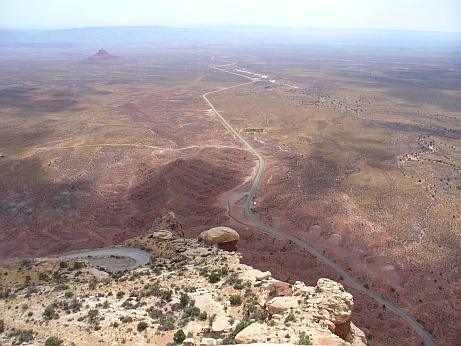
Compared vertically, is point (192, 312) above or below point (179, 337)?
below

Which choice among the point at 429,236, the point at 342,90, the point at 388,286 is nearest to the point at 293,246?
the point at 388,286

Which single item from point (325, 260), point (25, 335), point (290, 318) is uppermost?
point (290, 318)

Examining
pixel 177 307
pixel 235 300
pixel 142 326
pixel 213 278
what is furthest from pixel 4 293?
pixel 235 300

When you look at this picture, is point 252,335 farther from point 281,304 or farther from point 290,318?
point 281,304

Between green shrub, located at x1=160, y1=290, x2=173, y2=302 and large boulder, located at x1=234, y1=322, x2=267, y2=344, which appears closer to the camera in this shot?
large boulder, located at x1=234, y1=322, x2=267, y2=344

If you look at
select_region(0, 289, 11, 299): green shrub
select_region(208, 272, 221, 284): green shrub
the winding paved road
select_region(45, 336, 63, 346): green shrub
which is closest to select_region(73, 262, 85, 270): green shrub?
select_region(0, 289, 11, 299): green shrub

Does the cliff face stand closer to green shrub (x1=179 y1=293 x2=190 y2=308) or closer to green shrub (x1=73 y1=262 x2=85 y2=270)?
green shrub (x1=179 y1=293 x2=190 y2=308)
